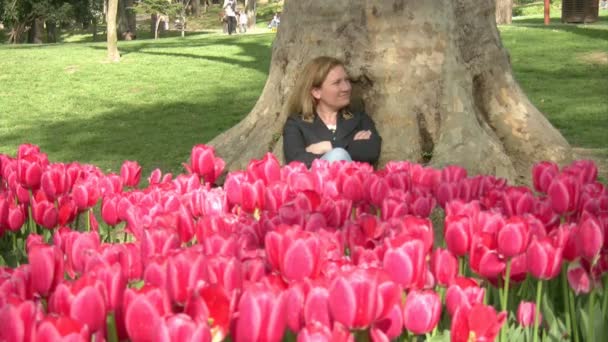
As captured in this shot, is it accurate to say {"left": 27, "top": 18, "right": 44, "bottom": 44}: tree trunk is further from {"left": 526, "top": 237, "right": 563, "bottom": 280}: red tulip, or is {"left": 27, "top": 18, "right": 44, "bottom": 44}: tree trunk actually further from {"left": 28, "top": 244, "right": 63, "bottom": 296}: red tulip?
{"left": 526, "top": 237, "right": 563, "bottom": 280}: red tulip

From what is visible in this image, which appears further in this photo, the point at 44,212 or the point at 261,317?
the point at 44,212

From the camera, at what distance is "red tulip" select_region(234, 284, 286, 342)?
5.80 ft

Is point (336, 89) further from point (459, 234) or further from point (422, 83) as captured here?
point (459, 234)

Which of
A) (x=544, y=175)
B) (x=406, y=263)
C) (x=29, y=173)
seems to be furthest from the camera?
(x=29, y=173)

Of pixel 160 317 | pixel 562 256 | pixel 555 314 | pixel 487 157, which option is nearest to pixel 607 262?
pixel 562 256

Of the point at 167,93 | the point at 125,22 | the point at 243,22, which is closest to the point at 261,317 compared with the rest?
the point at 167,93

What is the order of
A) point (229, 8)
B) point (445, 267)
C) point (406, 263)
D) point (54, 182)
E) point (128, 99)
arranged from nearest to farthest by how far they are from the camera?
point (406, 263)
point (445, 267)
point (54, 182)
point (128, 99)
point (229, 8)

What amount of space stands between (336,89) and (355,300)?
476 centimetres

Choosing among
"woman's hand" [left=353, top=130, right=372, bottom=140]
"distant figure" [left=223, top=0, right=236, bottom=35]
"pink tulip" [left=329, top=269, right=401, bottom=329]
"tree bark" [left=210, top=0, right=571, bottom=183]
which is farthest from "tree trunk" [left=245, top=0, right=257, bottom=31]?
"pink tulip" [left=329, top=269, right=401, bottom=329]

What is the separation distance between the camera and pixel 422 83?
698cm

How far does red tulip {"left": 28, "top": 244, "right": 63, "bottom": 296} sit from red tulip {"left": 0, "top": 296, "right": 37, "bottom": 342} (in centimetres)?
47

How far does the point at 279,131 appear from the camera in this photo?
7.55 meters

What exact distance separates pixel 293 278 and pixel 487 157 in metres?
4.86

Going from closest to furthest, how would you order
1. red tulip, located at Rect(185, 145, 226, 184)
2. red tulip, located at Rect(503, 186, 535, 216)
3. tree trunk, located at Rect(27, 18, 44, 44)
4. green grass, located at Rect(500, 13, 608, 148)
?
red tulip, located at Rect(503, 186, 535, 216), red tulip, located at Rect(185, 145, 226, 184), green grass, located at Rect(500, 13, 608, 148), tree trunk, located at Rect(27, 18, 44, 44)
